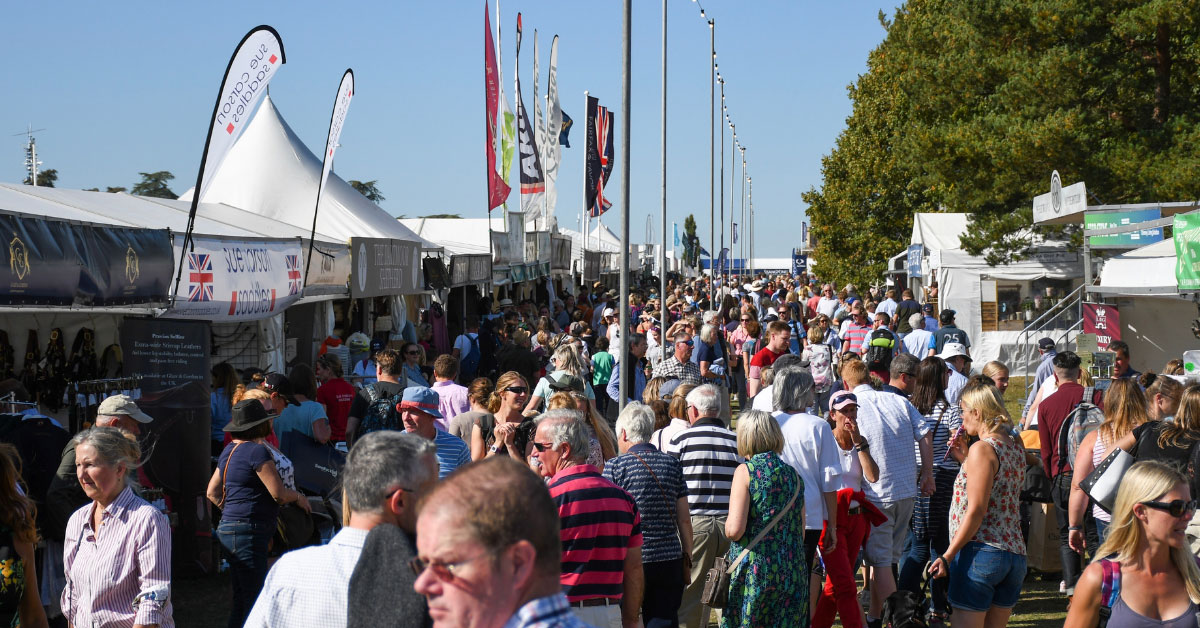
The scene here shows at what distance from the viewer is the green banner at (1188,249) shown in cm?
1139

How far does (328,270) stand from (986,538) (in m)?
8.60

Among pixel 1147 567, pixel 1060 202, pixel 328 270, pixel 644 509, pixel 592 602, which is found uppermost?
pixel 1060 202

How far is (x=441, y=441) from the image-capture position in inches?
260

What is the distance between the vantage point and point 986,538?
5.40m

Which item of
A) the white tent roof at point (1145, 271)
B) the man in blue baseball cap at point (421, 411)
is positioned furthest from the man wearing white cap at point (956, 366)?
the white tent roof at point (1145, 271)

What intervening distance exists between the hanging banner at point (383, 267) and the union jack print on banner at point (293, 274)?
172cm

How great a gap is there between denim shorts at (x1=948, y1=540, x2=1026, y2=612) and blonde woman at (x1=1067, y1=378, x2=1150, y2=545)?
1.12 m

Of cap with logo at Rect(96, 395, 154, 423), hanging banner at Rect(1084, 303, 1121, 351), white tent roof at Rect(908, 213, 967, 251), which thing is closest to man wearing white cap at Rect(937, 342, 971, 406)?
cap with logo at Rect(96, 395, 154, 423)

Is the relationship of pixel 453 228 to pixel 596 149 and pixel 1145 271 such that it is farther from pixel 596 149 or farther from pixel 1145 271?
pixel 1145 271

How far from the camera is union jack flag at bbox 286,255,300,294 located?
10761mm

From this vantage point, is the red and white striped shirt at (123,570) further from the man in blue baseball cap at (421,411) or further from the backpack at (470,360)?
the backpack at (470,360)

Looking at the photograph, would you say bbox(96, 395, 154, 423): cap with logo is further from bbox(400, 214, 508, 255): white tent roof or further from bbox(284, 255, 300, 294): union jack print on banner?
bbox(400, 214, 508, 255): white tent roof

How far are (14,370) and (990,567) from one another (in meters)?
7.10

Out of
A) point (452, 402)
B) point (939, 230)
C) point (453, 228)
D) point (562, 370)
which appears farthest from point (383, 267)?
point (939, 230)
